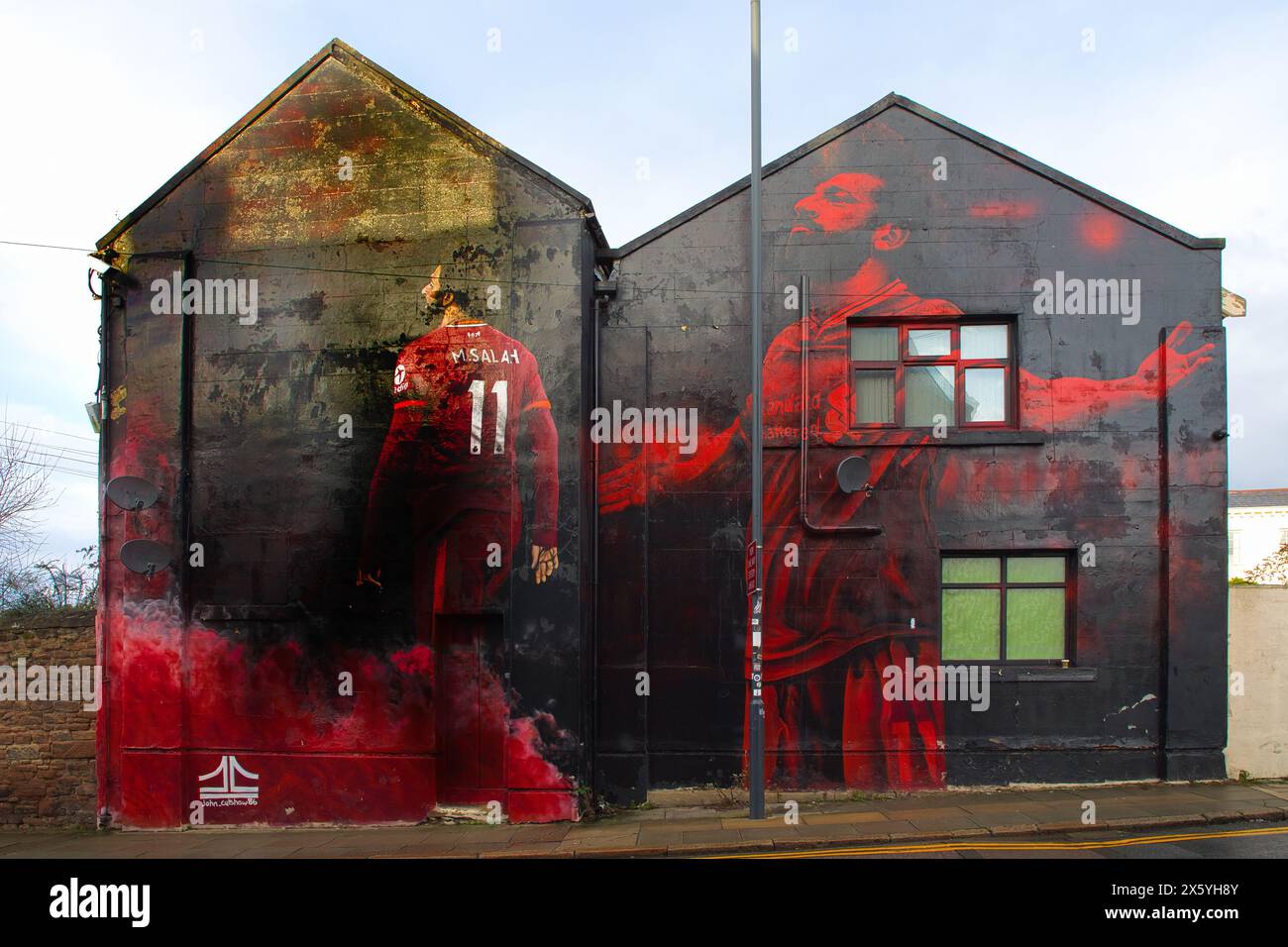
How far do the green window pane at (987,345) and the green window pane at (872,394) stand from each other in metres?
1.11

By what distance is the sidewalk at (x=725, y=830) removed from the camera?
901 centimetres

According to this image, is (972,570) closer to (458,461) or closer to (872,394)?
(872,394)

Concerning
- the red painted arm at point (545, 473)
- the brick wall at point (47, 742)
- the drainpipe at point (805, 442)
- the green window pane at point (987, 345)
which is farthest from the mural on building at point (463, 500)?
the green window pane at point (987, 345)

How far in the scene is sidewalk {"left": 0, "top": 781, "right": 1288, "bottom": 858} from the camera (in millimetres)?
9008

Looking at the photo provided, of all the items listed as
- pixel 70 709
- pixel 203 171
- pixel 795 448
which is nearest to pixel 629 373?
pixel 795 448

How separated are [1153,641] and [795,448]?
17.6 ft

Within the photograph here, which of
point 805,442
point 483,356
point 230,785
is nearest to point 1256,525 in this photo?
point 805,442

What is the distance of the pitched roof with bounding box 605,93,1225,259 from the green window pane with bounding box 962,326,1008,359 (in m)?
2.14

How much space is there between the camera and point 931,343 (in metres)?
11.4

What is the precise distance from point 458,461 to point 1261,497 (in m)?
45.2

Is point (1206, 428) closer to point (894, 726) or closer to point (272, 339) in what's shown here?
point (894, 726)

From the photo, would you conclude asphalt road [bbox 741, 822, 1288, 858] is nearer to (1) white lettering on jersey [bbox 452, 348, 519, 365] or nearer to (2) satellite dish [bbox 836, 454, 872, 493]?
(2) satellite dish [bbox 836, 454, 872, 493]

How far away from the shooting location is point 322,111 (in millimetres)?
11383
